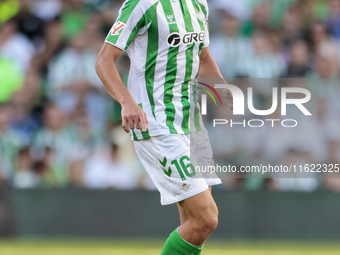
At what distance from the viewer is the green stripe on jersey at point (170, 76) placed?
9.47 ft

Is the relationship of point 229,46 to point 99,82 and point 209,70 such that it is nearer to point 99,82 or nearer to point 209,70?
point 99,82

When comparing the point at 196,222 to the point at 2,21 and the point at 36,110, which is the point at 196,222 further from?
the point at 2,21

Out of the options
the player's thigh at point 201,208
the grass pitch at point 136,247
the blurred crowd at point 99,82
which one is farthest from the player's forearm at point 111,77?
the grass pitch at point 136,247

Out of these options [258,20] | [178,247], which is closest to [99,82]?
[258,20]

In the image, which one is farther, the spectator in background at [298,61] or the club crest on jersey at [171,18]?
the spectator in background at [298,61]

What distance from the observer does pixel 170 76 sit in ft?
9.61

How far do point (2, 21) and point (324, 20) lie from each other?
3.88 m

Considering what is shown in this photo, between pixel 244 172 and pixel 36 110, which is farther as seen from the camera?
pixel 36 110

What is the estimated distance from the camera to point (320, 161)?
5.02m

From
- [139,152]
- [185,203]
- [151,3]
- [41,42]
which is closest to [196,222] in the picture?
[185,203]

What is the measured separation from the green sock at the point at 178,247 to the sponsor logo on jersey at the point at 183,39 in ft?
3.61

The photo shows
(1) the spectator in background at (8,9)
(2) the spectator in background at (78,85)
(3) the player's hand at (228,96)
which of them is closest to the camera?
(3) the player's hand at (228,96)

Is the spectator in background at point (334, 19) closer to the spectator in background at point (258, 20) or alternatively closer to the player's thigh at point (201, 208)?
the spectator in background at point (258, 20)

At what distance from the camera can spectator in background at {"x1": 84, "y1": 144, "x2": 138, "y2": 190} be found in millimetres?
5336
